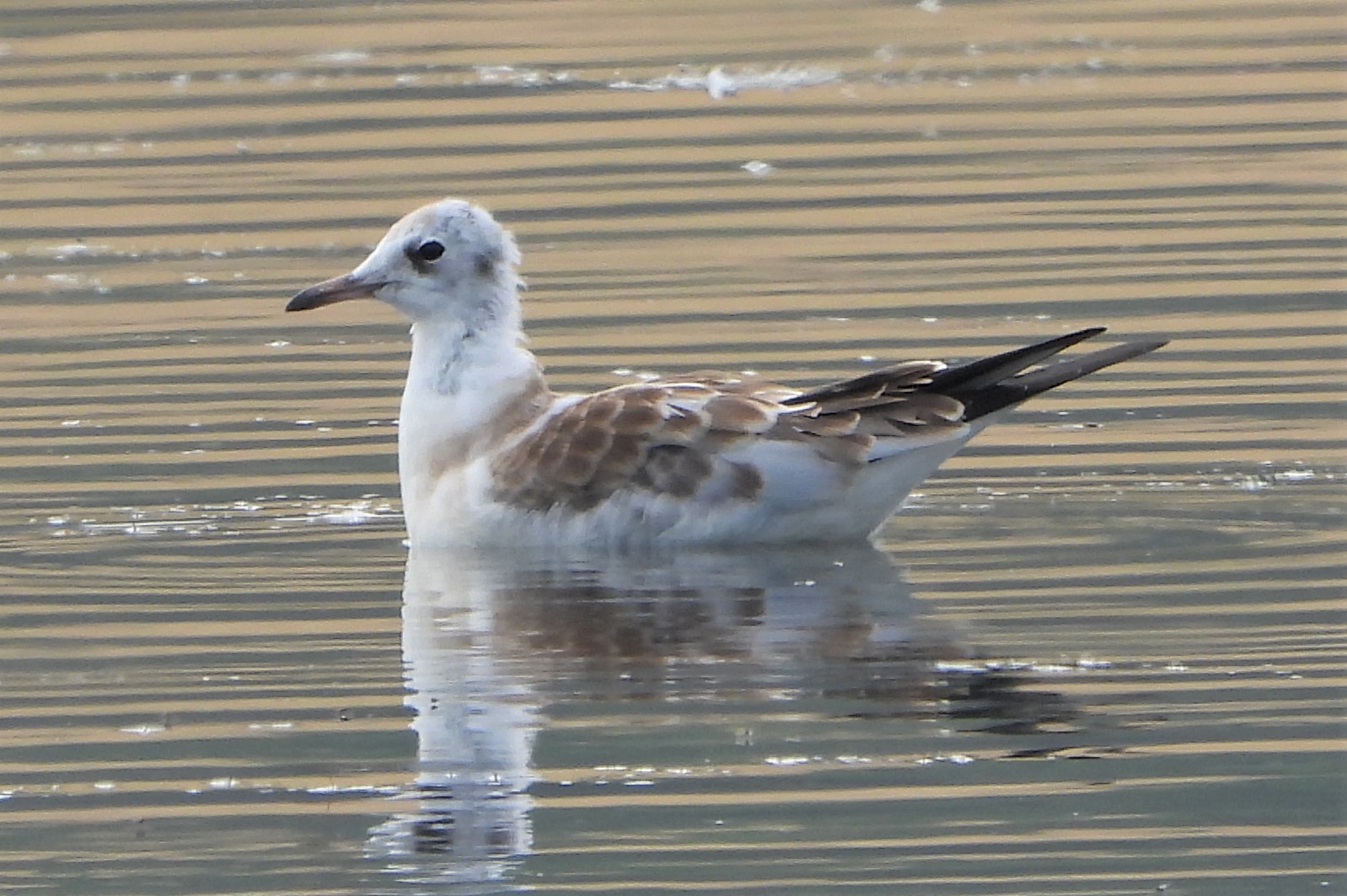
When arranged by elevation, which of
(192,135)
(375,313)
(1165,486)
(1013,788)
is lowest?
(1013,788)

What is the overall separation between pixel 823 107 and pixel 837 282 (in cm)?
389

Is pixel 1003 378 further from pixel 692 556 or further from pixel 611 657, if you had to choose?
pixel 611 657

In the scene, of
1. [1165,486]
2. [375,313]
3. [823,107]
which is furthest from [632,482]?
[823,107]

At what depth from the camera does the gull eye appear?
11.0 meters

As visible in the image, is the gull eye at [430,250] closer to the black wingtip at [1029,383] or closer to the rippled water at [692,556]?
the rippled water at [692,556]

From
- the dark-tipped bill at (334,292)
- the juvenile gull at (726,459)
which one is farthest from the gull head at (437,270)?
the juvenile gull at (726,459)

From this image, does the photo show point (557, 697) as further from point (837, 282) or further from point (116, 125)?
point (116, 125)

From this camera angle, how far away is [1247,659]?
8.63m

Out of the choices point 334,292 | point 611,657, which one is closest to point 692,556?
point 611,657

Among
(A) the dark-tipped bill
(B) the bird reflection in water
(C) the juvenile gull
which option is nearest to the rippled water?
(B) the bird reflection in water

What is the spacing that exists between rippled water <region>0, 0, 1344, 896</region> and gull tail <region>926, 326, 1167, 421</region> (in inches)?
15.9

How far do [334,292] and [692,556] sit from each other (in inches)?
65.7

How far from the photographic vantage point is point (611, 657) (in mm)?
8859

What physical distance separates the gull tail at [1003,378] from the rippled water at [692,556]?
15.9 inches
